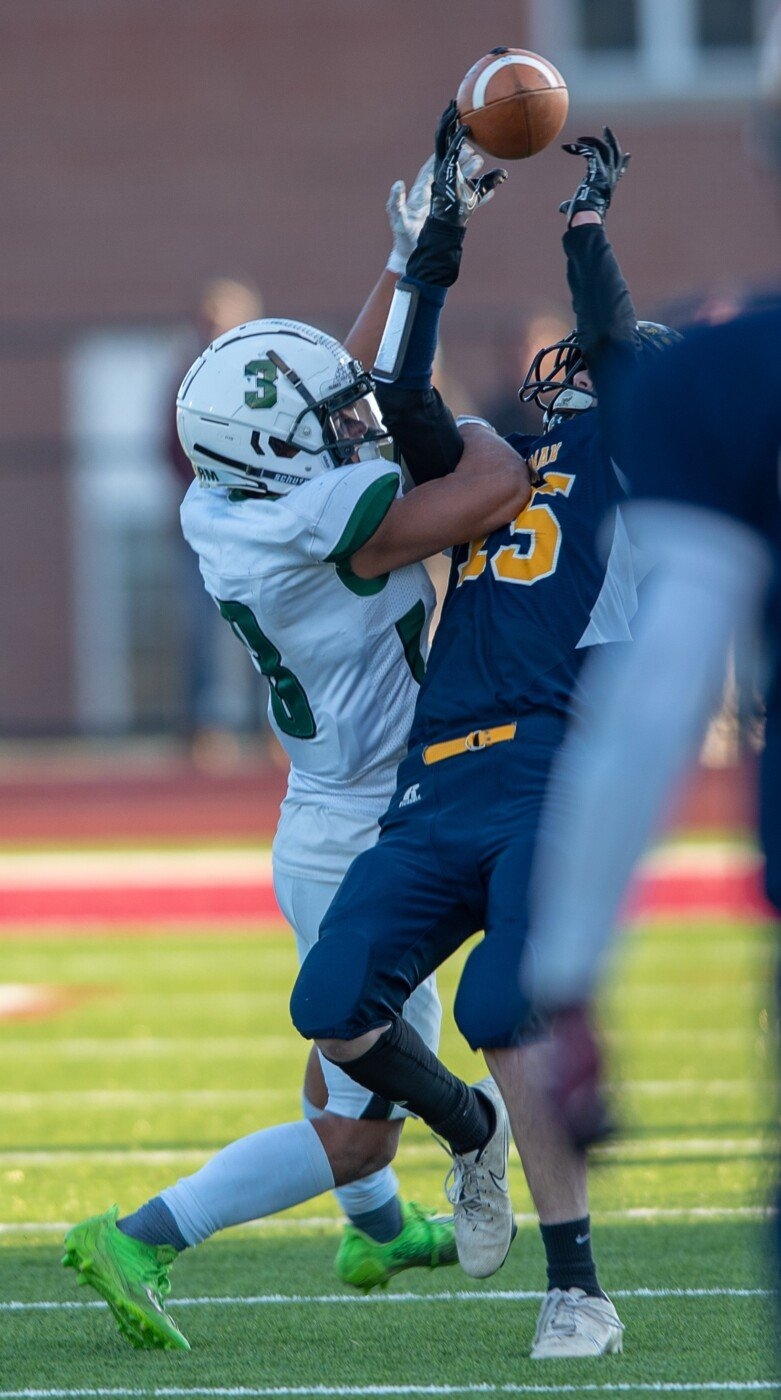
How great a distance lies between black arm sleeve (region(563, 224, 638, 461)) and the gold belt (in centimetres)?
53

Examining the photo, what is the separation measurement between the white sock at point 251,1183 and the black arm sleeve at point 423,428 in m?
1.26

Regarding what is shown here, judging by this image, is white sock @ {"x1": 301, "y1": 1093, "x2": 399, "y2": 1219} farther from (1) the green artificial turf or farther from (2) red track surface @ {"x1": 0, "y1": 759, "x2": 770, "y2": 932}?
(2) red track surface @ {"x1": 0, "y1": 759, "x2": 770, "y2": 932}

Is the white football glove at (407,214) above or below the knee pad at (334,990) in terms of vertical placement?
above

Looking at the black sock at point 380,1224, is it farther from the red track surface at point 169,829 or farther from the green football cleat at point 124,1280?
the red track surface at point 169,829

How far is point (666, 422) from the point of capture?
8.20 ft

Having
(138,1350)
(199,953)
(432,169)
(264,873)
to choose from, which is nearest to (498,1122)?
(138,1350)

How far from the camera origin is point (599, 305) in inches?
155

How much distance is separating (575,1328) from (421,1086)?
49 cm

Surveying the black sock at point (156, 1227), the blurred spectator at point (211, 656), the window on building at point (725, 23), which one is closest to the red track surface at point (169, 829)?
the blurred spectator at point (211, 656)

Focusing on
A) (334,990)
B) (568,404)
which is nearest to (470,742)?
(334,990)

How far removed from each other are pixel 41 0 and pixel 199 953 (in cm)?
1155

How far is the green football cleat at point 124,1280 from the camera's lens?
3932 millimetres

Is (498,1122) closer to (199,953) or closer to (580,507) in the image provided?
(580,507)

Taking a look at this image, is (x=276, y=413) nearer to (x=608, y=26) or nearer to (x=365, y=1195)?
(x=365, y=1195)
